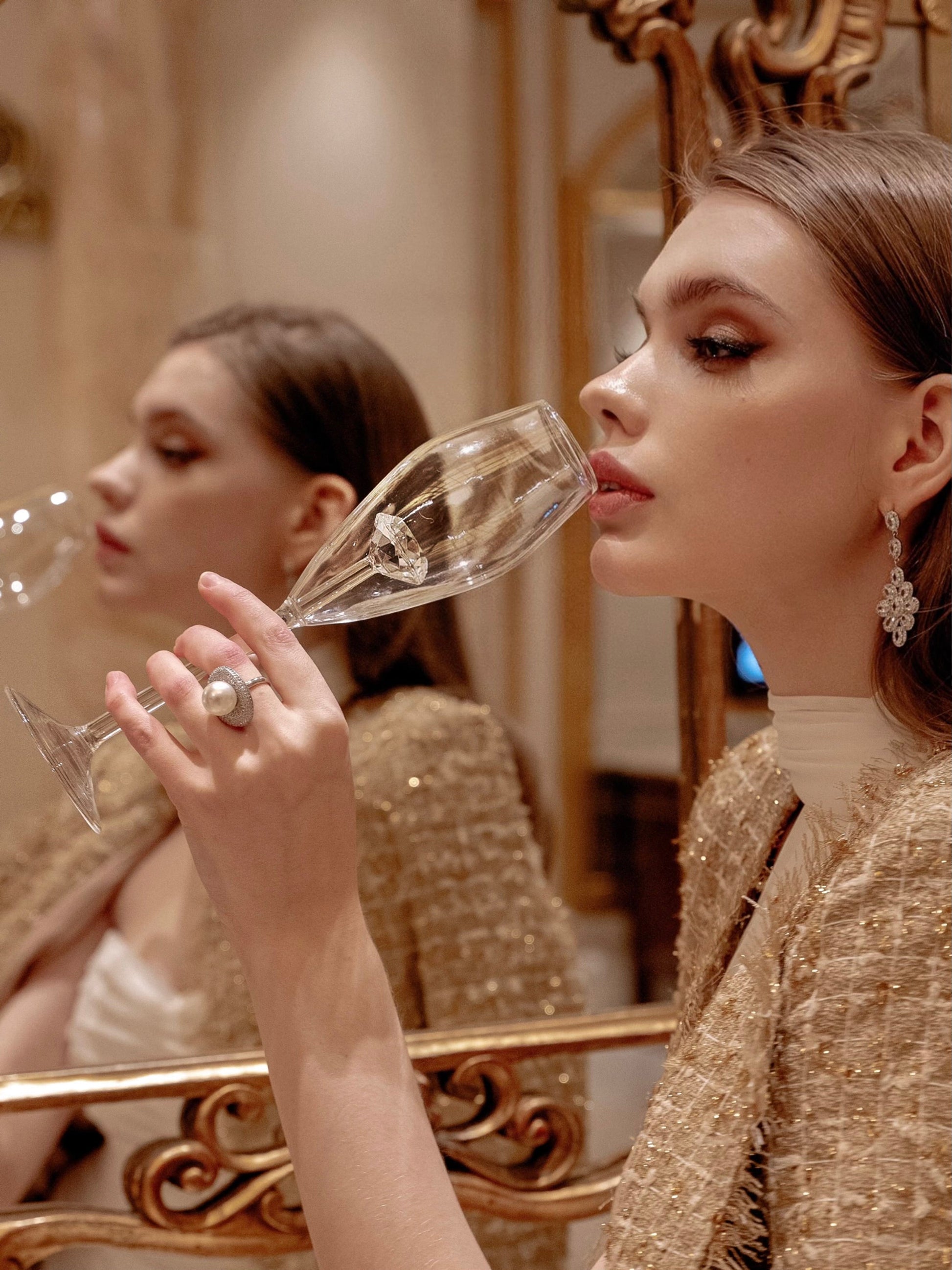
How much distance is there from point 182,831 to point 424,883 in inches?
5.9

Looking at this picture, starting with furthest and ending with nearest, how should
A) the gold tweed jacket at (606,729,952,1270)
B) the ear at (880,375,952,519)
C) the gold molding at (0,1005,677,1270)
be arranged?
the gold molding at (0,1005,677,1270) < the ear at (880,375,952,519) < the gold tweed jacket at (606,729,952,1270)

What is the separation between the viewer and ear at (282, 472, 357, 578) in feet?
2.52

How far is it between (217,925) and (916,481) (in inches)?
18.2

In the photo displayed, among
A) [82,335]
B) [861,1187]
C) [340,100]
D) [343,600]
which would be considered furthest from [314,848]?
[340,100]

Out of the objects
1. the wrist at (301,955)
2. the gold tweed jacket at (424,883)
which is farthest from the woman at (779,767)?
the gold tweed jacket at (424,883)

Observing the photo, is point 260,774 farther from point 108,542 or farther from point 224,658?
point 108,542

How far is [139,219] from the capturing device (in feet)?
2.42

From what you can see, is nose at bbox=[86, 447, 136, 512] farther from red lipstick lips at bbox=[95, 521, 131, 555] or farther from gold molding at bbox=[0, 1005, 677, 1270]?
gold molding at bbox=[0, 1005, 677, 1270]

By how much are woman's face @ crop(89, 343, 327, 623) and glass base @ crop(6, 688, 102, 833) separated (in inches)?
7.3

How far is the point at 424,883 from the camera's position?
2.59ft

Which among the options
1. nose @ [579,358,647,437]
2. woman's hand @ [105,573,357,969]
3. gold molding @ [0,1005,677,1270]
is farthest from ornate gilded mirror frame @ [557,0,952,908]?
woman's hand @ [105,573,357,969]

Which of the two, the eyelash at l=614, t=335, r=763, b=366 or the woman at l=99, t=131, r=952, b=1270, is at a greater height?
the eyelash at l=614, t=335, r=763, b=366

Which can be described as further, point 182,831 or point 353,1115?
point 182,831

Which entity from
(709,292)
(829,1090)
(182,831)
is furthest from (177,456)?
(829,1090)
